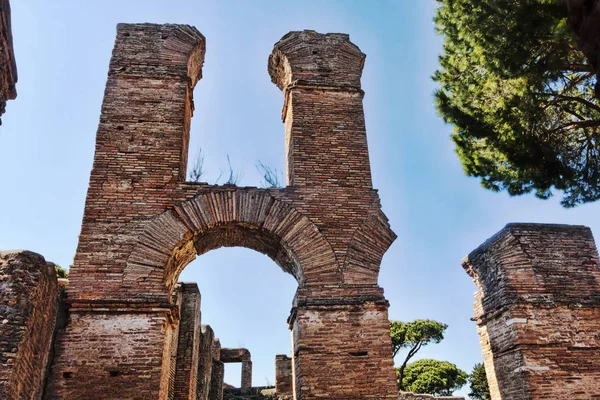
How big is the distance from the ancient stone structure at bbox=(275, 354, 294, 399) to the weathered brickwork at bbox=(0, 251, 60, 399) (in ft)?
31.1

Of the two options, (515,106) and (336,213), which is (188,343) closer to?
(336,213)

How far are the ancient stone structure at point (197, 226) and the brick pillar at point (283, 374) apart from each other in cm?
790

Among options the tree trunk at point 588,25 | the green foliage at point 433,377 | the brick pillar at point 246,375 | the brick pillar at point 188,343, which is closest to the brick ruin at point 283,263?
the brick pillar at point 188,343

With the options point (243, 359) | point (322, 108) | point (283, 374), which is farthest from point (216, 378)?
point (322, 108)

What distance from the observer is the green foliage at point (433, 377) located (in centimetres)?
2702

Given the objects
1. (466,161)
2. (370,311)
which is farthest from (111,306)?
(466,161)

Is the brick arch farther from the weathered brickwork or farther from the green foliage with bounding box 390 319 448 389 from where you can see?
the green foliage with bounding box 390 319 448 389

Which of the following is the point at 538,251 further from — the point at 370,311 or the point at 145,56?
the point at 145,56

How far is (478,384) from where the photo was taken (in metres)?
25.4

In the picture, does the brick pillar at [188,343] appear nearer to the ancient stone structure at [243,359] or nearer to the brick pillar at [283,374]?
the brick pillar at [283,374]

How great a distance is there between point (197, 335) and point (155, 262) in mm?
6132

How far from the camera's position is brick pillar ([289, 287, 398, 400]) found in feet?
19.6

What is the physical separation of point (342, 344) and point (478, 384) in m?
22.3

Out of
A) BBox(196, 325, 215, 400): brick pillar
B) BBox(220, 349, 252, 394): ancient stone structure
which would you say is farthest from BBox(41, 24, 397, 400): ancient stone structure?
BBox(220, 349, 252, 394): ancient stone structure
